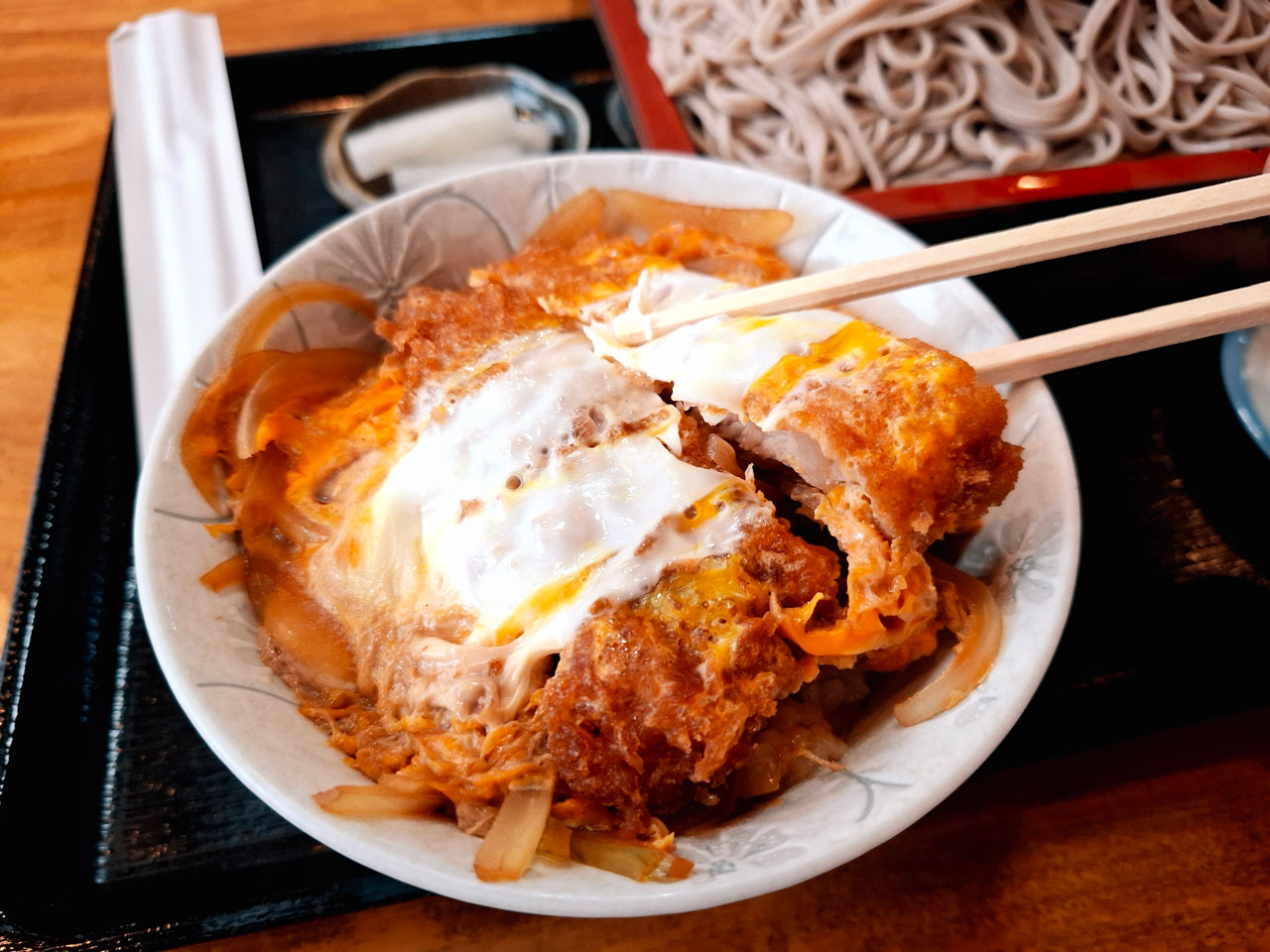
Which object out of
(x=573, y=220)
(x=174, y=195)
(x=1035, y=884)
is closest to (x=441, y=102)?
(x=174, y=195)

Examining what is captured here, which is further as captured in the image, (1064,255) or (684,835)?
(1064,255)

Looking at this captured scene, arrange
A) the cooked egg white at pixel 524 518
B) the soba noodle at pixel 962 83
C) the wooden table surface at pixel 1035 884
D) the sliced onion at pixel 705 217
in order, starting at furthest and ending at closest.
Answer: the soba noodle at pixel 962 83 < the sliced onion at pixel 705 217 < the wooden table surface at pixel 1035 884 < the cooked egg white at pixel 524 518

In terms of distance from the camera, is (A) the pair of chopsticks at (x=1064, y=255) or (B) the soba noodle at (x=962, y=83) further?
(B) the soba noodle at (x=962, y=83)

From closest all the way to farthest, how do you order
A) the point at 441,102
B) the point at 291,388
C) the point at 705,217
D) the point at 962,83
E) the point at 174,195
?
the point at 291,388 → the point at 705,217 → the point at 174,195 → the point at 962,83 → the point at 441,102

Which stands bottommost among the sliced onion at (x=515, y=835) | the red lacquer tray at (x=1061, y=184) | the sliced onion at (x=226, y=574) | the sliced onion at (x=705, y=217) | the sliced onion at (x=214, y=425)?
the sliced onion at (x=515, y=835)

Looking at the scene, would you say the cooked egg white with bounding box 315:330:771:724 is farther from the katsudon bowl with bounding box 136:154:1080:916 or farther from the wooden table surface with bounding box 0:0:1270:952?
the wooden table surface with bounding box 0:0:1270:952

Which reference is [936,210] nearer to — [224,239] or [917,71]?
[917,71]

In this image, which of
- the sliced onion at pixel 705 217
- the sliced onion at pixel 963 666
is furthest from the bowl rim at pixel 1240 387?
the sliced onion at pixel 705 217

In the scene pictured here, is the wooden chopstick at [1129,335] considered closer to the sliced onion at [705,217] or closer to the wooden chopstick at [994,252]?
the wooden chopstick at [994,252]

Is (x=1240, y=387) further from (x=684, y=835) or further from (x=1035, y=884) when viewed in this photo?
(x=684, y=835)
